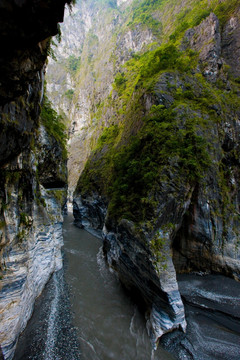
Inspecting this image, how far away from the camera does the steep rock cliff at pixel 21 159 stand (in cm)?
197

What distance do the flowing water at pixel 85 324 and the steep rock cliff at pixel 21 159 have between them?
694 mm

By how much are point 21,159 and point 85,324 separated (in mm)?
7686

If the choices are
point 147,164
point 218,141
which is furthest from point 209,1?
point 147,164

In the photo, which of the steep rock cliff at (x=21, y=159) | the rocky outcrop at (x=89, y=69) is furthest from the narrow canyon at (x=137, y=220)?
the rocky outcrop at (x=89, y=69)

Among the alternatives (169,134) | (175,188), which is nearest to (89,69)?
(169,134)

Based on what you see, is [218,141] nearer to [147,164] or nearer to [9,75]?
[147,164]

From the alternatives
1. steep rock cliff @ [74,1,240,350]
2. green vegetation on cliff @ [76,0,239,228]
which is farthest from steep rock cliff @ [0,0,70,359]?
green vegetation on cliff @ [76,0,239,228]

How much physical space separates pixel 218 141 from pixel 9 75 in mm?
12922

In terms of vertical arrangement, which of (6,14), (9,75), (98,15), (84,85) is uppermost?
(98,15)

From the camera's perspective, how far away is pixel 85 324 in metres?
7.05

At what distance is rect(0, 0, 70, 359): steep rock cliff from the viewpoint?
1974 mm

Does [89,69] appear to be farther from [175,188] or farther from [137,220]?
[137,220]

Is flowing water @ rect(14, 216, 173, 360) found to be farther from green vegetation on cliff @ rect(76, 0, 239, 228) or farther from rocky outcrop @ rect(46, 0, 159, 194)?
rocky outcrop @ rect(46, 0, 159, 194)

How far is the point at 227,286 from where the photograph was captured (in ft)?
29.0
